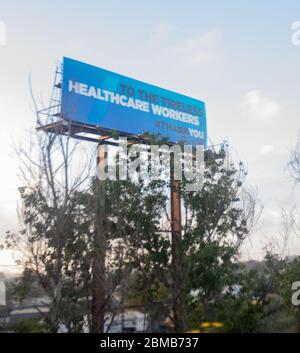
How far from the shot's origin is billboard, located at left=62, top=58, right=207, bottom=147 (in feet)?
41.4

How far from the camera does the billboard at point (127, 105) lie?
12.6 m

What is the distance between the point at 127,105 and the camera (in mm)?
13914

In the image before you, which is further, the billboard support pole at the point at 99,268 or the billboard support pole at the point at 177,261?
the billboard support pole at the point at 177,261

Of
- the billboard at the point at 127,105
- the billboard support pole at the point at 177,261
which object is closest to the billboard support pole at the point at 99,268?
the billboard support pole at the point at 177,261

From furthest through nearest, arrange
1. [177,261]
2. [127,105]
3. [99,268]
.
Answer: [127,105], [177,261], [99,268]

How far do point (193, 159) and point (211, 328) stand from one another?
164 inches

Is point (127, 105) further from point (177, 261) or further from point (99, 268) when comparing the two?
point (99, 268)

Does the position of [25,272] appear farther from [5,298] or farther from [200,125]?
[200,125]

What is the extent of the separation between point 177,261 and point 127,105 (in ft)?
15.6

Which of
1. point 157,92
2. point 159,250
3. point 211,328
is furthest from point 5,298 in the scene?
point 157,92

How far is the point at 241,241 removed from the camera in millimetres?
12758

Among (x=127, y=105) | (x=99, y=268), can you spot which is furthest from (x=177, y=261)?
(x=127, y=105)

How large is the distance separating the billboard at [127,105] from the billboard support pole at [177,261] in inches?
86.7

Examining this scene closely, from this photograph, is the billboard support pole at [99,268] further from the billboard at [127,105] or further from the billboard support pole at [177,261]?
the billboard at [127,105]
